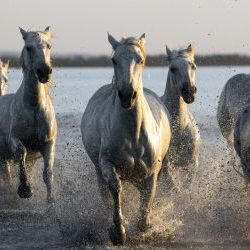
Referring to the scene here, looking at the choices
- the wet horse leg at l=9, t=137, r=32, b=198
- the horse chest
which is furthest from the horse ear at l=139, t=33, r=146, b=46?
the wet horse leg at l=9, t=137, r=32, b=198

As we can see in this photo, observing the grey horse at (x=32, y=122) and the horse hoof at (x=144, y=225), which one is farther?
the grey horse at (x=32, y=122)

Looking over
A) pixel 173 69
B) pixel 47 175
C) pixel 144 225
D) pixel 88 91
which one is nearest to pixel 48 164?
pixel 47 175

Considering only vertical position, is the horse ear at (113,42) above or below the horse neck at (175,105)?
above

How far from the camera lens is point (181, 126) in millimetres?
10531

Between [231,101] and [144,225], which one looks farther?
[231,101]

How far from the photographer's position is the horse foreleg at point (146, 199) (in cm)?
780

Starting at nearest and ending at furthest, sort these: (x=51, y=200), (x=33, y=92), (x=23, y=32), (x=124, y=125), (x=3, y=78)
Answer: (x=124, y=125)
(x=23, y=32)
(x=51, y=200)
(x=33, y=92)
(x=3, y=78)

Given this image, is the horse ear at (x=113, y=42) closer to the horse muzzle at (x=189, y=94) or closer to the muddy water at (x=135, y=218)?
the muddy water at (x=135, y=218)

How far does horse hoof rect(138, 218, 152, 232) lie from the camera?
783 cm

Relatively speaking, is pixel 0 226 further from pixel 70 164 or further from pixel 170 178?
pixel 70 164

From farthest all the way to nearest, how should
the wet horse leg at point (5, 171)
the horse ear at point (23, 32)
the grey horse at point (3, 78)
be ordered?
the grey horse at point (3, 78)
the wet horse leg at point (5, 171)
the horse ear at point (23, 32)

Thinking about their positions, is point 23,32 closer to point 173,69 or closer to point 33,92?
point 33,92

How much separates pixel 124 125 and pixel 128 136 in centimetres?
10

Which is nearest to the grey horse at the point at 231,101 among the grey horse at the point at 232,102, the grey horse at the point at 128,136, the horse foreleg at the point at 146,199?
the grey horse at the point at 232,102
